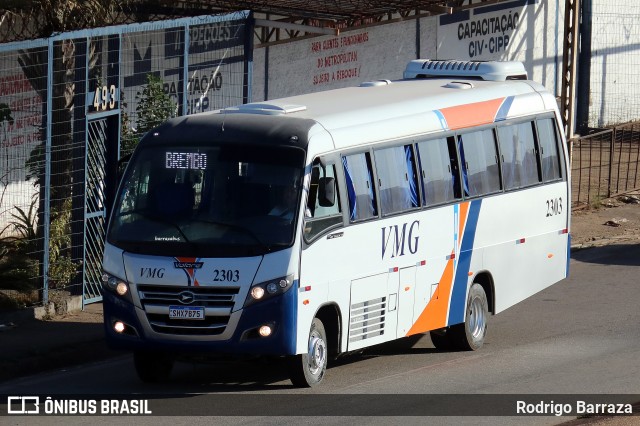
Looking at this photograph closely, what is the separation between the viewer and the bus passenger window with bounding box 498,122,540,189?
15141mm

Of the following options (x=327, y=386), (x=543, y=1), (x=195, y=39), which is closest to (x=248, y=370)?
(x=327, y=386)

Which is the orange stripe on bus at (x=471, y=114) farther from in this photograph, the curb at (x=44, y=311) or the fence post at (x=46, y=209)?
the curb at (x=44, y=311)

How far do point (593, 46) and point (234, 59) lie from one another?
18945 millimetres

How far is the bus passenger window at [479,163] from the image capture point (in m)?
14.4

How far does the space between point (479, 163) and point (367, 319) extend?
2.87 meters

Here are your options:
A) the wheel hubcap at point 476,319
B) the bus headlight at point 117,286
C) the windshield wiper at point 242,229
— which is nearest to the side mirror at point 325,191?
the windshield wiper at point 242,229

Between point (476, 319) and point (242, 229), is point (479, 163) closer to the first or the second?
point (476, 319)

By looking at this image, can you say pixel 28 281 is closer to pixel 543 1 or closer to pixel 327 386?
pixel 327 386

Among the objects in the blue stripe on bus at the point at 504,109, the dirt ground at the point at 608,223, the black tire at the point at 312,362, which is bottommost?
the dirt ground at the point at 608,223

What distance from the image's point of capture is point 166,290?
11.6 metres

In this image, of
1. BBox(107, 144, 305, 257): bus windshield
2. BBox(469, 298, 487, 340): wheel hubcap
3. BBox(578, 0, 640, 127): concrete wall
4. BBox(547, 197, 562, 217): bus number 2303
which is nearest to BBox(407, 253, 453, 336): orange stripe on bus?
BBox(469, 298, 487, 340): wheel hubcap

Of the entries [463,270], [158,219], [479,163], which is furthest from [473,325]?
[158,219]

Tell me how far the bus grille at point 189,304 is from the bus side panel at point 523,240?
13.2ft

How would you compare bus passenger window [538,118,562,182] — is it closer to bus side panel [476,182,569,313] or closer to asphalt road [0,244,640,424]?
bus side panel [476,182,569,313]
